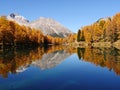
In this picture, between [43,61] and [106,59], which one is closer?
[106,59]

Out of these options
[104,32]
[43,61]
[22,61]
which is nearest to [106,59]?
[43,61]

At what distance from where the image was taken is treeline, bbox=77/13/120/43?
374ft

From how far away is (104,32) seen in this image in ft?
450

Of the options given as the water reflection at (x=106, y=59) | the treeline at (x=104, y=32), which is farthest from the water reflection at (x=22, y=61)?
the treeline at (x=104, y=32)

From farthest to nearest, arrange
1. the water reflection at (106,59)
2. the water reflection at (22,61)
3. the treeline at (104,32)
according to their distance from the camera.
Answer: the treeline at (104,32), the water reflection at (106,59), the water reflection at (22,61)

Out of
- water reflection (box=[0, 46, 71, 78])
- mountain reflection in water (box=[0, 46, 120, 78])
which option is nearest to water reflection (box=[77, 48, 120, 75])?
mountain reflection in water (box=[0, 46, 120, 78])

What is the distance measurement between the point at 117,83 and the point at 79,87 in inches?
167

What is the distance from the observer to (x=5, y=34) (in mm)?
106562

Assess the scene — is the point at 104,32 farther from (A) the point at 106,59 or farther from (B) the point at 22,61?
(B) the point at 22,61

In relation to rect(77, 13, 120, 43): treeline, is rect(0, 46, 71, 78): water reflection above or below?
below

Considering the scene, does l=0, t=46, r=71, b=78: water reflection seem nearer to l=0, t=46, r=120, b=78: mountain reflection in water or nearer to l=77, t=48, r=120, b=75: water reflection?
l=0, t=46, r=120, b=78: mountain reflection in water

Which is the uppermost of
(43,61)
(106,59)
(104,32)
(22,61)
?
(104,32)

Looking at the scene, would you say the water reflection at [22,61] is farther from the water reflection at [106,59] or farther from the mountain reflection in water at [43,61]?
the water reflection at [106,59]

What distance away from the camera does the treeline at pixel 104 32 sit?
374 feet
